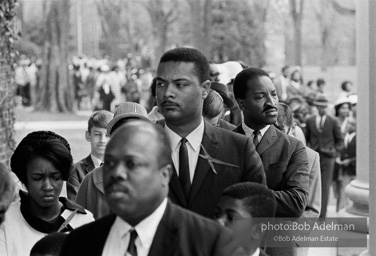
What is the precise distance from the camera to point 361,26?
889 centimetres

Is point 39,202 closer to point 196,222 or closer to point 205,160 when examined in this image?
point 205,160

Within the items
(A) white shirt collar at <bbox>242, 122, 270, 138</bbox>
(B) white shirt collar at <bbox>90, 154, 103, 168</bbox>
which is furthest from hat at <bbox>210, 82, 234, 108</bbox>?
(A) white shirt collar at <bbox>242, 122, 270, 138</bbox>

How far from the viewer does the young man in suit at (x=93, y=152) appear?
6.09m

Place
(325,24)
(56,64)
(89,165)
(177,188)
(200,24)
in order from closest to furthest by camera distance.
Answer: (177,188)
(89,165)
(56,64)
(200,24)
(325,24)

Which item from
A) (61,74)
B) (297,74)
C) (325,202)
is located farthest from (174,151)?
(61,74)

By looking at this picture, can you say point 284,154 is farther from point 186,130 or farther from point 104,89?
point 104,89

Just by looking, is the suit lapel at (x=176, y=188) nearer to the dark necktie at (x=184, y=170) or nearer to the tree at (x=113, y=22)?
the dark necktie at (x=184, y=170)

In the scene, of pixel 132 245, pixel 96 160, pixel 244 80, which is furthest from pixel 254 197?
pixel 96 160

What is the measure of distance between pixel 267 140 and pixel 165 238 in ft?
7.30

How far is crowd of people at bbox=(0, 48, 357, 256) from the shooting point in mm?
2920

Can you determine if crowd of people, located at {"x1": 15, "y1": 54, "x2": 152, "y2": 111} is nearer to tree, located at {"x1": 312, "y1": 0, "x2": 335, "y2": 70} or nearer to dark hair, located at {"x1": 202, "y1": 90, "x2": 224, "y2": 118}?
tree, located at {"x1": 312, "y1": 0, "x2": 335, "y2": 70}

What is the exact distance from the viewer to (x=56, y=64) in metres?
32.5

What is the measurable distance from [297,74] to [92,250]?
19.7 metres

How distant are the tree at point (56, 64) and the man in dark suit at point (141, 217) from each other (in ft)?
96.4
